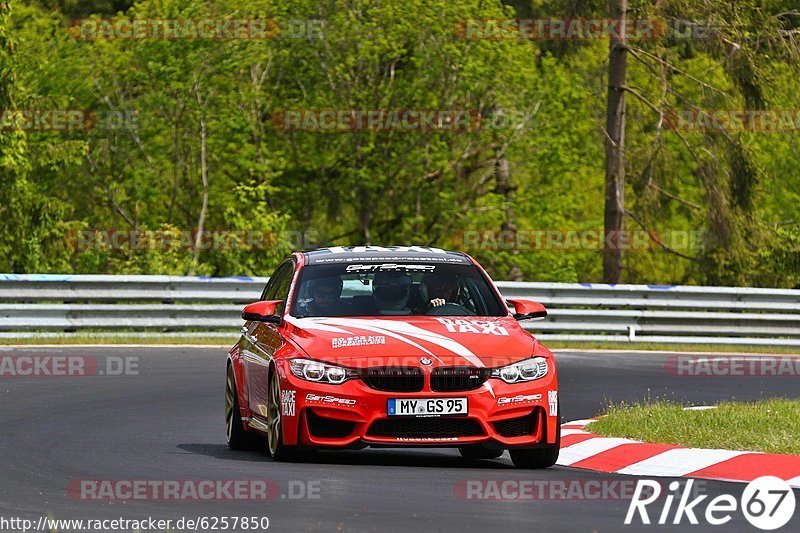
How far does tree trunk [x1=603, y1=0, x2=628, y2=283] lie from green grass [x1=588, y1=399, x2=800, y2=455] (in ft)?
54.4

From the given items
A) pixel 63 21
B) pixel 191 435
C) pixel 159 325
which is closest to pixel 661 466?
pixel 191 435

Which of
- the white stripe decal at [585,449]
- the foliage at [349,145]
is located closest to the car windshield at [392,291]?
the white stripe decal at [585,449]

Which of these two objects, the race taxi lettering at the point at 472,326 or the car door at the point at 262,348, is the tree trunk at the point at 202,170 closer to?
the car door at the point at 262,348

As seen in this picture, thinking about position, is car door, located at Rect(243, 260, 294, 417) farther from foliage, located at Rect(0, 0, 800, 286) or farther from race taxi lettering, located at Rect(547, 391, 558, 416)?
foliage, located at Rect(0, 0, 800, 286)

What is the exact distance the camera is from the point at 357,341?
10.8 meters

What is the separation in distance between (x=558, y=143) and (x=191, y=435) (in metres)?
25.0

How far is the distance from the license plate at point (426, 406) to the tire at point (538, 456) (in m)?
0.65

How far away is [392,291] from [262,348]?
1012 mm

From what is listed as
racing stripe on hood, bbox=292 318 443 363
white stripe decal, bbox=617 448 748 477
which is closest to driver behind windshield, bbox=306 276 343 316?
racing stripe on hood, bbox=292 318 443 363

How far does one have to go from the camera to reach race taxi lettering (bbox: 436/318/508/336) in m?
11.1

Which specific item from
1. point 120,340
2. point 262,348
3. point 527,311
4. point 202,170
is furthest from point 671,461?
point 202,170

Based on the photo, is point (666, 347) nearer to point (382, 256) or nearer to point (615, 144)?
point (615, 144)

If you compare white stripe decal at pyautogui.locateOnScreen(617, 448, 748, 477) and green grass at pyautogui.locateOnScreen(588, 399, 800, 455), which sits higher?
white stripe decal at pyautogui.locateOnScreen(617, 448, 748, 477)

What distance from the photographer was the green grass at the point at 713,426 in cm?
1161
